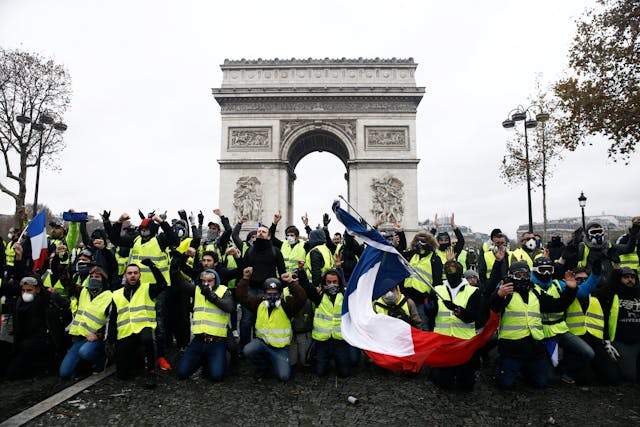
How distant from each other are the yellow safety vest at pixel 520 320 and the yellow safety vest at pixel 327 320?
2.05 meters

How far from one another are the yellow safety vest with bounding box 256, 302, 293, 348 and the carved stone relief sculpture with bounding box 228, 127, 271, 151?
1915 cm

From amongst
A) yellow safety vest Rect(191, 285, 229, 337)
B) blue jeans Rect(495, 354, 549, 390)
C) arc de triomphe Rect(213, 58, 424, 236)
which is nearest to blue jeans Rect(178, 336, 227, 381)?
yellow safety vest Rect(191, 285, 229, 337)

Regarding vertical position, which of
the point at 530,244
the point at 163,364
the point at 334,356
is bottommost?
the point at 163,364

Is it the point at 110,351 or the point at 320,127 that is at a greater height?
the point at 320,127

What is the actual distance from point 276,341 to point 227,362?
32.6 inches

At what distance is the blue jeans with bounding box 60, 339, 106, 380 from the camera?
5254 mm

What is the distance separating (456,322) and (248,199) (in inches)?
759

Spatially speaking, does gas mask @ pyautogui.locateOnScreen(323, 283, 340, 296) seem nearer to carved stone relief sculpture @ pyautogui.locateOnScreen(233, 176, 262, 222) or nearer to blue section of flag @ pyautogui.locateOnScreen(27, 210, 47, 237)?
blue section of flag @ pyautogui.locateOnScreen(27, 210, 47, 237)

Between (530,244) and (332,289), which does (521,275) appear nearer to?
(332,289)

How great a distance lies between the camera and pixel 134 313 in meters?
5.30

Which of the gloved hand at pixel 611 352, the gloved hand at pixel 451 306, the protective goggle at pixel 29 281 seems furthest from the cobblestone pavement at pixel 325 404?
the protective goggle at pixel 29 281

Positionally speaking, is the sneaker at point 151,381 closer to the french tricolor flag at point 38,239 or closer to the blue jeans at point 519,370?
the french tricolor flag at point 38,239

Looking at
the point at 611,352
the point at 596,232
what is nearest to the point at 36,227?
the point at 611,352

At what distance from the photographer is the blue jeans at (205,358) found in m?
5.20
